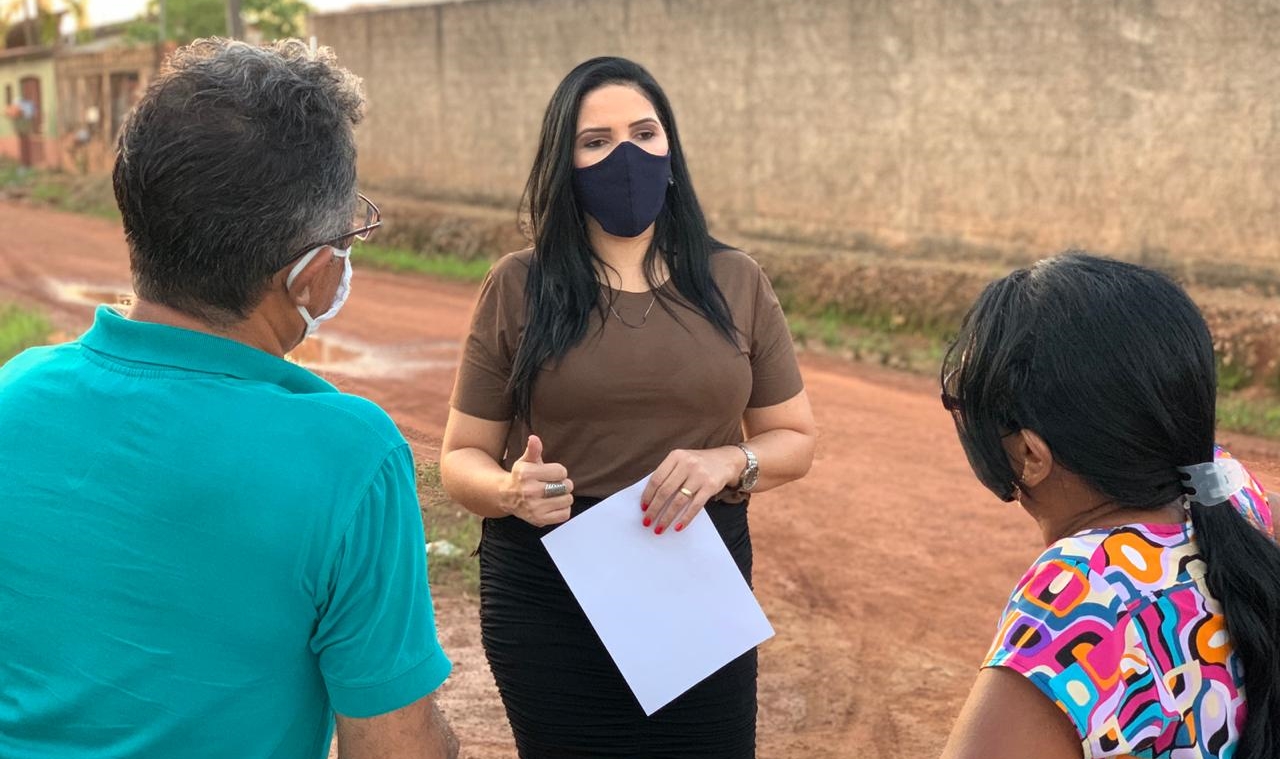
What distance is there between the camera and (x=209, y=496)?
145 centimetres

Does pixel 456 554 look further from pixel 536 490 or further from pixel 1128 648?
pixel 1128 648

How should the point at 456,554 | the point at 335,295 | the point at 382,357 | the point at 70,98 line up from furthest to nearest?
1. the point at 70,98
2. the point at 382,357
3. the point at 456,554
4. the point at 335,295

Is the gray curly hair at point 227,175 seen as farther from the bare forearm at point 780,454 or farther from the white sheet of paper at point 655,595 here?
the bare forearm at point 780,454

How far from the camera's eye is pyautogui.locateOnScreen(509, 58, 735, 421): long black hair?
2.43 m

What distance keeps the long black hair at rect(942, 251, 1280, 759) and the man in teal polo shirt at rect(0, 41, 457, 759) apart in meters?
0.77

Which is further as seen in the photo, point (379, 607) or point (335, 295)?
point (335, 295)

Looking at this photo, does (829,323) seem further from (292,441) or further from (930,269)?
(292,441)

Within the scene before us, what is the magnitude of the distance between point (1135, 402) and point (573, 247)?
1269 mm

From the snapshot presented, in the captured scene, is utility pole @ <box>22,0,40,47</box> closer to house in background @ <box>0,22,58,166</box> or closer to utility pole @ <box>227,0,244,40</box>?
house in background @ <box>0,22,58,166</box>

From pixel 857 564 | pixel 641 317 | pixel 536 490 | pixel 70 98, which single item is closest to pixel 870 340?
pixel 857 564

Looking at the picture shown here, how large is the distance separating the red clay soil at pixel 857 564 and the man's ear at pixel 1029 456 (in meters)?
0.92

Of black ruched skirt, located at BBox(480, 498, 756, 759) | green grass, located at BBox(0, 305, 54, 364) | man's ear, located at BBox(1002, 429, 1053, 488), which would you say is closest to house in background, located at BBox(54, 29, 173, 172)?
green grass, located at BBox(0, 305, 54, 364)

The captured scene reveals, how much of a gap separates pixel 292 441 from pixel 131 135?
421 mm

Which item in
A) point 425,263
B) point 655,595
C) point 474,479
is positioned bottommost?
point 425,263
